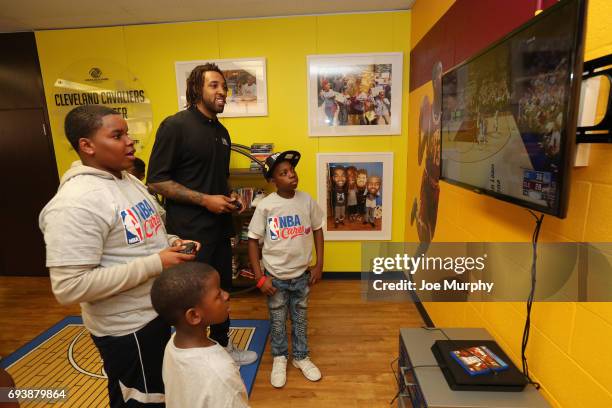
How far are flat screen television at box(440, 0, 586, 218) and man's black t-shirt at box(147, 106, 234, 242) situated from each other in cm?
126

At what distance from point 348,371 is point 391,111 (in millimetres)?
2248

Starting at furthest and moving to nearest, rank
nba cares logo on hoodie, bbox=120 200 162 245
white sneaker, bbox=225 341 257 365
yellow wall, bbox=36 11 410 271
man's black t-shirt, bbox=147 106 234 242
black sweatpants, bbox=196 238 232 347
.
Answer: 1. yellow wall, bbox=36 11 410 271
2. white sneaker, bbox=225 341 257 365
3. black sweatpants, bbox=196 238 232 347
4. man's black t-shirt, bbox=147 106 234 242
5. nba cares logo on hoodie, bbox=120 200 162 245

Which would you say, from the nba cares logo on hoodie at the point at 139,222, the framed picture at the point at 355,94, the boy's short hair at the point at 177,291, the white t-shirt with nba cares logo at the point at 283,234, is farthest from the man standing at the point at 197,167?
the framed picture at the point at 355,94

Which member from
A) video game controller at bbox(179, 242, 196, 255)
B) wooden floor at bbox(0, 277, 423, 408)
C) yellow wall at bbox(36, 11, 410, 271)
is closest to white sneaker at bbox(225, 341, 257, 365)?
wooden floor at bbox(0, 277, 423, 408)

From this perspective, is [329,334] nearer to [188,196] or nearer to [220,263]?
[220,263]

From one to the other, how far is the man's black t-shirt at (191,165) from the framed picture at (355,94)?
4.87ft

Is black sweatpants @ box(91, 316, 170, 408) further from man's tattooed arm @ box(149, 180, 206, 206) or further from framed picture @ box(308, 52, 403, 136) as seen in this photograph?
framed picture @ box(308, 52, 403, 136)

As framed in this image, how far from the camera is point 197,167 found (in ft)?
5.71

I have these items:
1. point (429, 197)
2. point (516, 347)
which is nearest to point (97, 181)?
point (516, 347)

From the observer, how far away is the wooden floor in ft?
5.95

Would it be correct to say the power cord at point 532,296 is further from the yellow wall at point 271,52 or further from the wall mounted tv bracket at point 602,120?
the yellow wall at point 271,52

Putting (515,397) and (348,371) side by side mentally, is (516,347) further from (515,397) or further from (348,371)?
(348,371)

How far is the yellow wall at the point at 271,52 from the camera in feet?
9.79

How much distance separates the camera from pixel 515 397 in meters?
1.12
